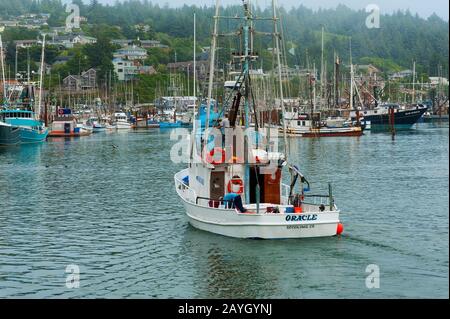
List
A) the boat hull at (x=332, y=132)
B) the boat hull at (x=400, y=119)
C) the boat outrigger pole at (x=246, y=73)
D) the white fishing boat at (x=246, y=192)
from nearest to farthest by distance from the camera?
1. the white fishing boat at (x=246, y=192)
2. the boat outrigger pole at (x=246, y=73)
3. the boat hull at (x=332, y=132)
4. the boat hull at (x=400, y=119)

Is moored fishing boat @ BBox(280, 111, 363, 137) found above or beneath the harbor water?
above

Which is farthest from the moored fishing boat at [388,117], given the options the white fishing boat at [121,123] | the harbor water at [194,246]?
the harbor water at [194,246]

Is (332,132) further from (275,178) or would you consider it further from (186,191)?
(275,178)

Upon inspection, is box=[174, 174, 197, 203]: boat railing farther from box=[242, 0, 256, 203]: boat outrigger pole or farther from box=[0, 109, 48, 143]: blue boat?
box=[0, 109, 48, 143]: blue boat

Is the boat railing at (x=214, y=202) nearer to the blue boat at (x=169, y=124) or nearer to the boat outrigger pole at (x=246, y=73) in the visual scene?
the boat outrigger pole at (x=246, y=73)

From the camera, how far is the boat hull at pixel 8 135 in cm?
9800

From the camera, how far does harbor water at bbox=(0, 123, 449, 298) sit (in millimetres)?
27234

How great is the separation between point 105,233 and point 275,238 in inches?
342

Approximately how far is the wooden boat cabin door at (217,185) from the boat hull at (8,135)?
221 ft

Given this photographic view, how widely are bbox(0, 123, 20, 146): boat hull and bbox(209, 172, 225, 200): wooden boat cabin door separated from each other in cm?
6732

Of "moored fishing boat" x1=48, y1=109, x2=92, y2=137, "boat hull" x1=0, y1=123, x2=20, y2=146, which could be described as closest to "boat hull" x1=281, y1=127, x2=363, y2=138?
"moored fishing boat" x1=48, y1=109, x2=92, y2=137

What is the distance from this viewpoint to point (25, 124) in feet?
352

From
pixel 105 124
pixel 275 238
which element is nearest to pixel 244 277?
pixel 275 238

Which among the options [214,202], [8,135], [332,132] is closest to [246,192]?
[214,202]
